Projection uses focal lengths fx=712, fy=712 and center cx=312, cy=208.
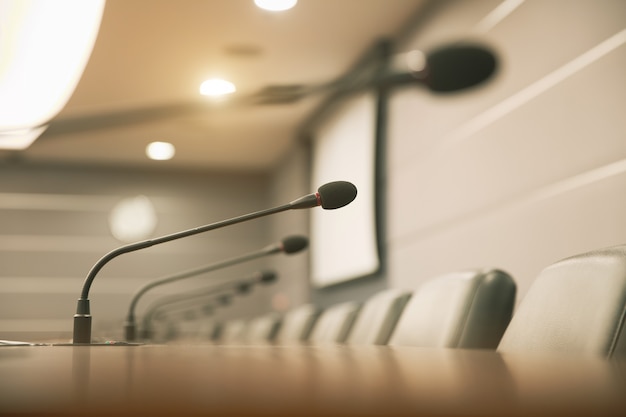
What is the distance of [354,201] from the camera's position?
5.28 meters

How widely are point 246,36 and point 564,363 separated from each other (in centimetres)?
435

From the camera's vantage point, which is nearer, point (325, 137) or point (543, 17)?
point (543, 17)

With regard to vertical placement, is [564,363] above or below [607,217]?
below

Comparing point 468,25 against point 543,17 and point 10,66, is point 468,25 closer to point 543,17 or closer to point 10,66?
point 543,17

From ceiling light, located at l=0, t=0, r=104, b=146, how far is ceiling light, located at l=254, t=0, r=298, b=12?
1756mm

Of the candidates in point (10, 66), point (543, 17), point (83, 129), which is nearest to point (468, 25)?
point (543, 17)

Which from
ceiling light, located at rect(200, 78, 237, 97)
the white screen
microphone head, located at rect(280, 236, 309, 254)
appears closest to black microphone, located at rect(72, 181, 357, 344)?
microphone head, located at rect(280, 236, 309, 254)

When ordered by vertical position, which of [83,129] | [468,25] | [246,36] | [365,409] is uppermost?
[246,36]

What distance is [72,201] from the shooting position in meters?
8.47

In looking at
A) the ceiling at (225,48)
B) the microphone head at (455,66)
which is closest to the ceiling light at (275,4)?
the ceiling at (225,48)

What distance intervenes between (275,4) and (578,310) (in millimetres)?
3469

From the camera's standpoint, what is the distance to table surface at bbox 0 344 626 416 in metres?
0.46

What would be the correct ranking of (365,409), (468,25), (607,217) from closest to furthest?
(365,409)
(607,217)
(468,25)

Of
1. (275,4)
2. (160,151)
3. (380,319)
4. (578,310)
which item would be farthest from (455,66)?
(160,151)
